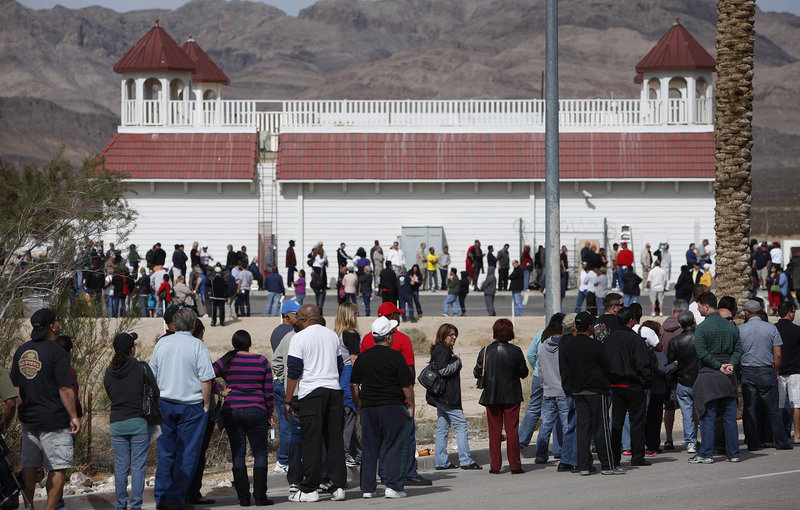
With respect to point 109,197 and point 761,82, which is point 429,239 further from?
point 761,82

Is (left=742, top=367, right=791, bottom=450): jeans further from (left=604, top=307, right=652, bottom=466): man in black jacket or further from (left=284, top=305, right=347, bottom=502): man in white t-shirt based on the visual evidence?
(left=284, top=305, right=347, bottom=502): man in white t-shirt

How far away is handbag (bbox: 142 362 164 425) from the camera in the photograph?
9.47m

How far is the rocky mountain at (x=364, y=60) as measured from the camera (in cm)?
12950

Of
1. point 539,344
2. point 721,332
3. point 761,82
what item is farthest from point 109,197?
point 761,82

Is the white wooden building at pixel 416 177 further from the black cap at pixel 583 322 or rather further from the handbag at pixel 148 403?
the handbag at pixel 148 403

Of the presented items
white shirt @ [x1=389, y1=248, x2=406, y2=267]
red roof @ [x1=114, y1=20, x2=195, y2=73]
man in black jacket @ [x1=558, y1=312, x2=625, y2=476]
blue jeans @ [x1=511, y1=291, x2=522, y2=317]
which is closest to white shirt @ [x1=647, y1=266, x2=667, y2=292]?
blue jeans @ [x1=511, y1=291, x2=522, y2=317]

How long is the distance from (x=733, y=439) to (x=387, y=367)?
441 centimetres

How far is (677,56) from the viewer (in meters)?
37.5

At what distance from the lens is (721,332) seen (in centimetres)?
1195

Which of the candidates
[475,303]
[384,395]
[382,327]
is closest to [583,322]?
[382,327]

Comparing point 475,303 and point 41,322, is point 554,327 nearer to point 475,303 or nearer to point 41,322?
point 41,322

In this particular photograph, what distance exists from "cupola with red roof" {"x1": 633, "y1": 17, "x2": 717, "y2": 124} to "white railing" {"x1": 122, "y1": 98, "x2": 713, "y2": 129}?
0.14ft

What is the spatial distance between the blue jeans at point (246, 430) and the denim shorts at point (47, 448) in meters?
1.47

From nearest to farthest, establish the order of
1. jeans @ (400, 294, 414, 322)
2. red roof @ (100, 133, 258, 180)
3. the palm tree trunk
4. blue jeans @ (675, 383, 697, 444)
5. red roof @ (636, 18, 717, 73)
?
blue jeans @ (675, 383, 697, 444), the palm tree trunk, jeans @ (400, 294, 414, 322), red roof @ (100, 133, 258, 180), red roof @ (636, 18, 717, 73)
